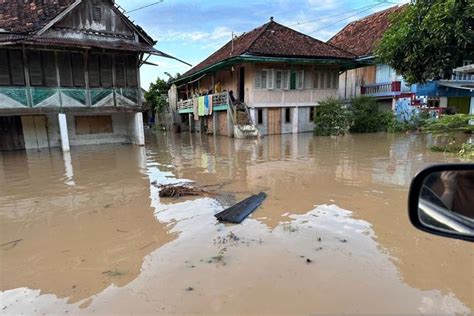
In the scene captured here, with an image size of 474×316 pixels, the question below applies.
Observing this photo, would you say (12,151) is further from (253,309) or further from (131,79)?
(253,309)

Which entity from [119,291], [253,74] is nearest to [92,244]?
[119,291]

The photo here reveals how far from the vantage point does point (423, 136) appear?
17.6 metres

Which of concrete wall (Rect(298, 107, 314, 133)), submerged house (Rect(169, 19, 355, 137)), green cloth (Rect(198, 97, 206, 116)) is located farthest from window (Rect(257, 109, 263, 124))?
green cloth (Rect(198, 97, 206, 116))

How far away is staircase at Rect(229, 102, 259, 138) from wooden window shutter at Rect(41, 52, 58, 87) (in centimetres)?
912

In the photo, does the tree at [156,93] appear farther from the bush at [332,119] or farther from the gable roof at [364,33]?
the bush at [332,119]

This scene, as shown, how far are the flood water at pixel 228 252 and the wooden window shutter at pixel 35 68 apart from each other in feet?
25.7

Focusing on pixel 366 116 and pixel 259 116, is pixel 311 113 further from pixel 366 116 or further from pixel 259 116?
pixel 259 116

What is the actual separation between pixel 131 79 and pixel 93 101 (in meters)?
2.21

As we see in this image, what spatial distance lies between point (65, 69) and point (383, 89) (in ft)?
60.5

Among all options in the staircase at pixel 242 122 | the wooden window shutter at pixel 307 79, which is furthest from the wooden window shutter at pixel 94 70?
the wooden window shutter at pixel 307 79

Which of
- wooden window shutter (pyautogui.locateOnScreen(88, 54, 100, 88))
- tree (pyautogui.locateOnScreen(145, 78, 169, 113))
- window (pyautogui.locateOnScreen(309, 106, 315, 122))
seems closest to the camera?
wooden window shutter (pyautogui.locateOnScreen(88, 54, 100, 88))

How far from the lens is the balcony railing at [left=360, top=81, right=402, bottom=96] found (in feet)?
67.5

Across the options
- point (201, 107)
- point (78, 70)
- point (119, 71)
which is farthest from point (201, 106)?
point (78, 70)

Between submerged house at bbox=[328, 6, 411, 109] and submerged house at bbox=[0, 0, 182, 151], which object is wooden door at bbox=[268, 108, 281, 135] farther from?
submerged house at bbox=[0, 0, 182, 151]
